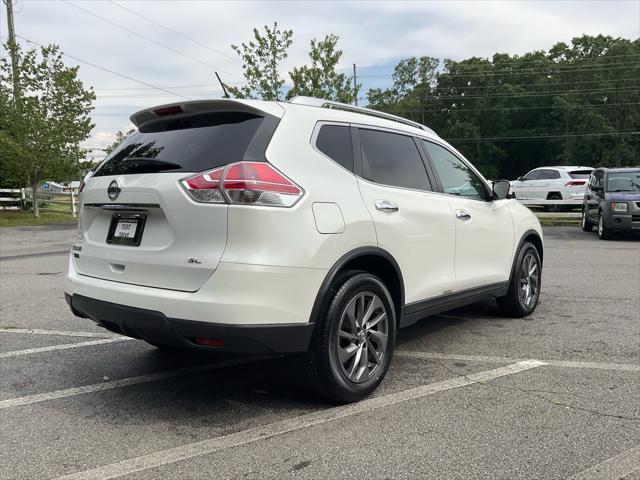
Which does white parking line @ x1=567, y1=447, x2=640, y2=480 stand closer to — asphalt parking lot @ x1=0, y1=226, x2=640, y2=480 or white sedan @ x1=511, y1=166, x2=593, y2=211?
asphalt parking lot @ x1=0, y1=226, x2=640, y2=480

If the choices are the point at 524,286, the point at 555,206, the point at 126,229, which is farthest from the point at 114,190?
the point at 555,206

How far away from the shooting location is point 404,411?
137 inches

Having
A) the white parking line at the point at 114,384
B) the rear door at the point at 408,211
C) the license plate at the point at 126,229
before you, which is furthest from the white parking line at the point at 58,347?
the rear door at the point at 408,211

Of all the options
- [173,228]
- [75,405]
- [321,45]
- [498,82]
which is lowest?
→ [75,405]

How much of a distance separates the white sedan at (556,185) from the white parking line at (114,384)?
69.1ft

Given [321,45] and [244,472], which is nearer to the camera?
[244,472]

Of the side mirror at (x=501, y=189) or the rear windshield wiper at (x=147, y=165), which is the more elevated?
the rear windshield wiper at (x=147, y=165)

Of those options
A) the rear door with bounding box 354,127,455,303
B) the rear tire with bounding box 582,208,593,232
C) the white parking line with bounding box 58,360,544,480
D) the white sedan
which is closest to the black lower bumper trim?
the white parking line with bounding box 58,360,544,480

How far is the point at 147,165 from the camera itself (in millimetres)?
3488

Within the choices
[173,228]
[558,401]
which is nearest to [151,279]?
[173,228]

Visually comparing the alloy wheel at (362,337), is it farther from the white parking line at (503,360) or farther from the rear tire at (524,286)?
the rear tire at (524,286)

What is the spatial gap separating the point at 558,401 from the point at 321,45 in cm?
2399

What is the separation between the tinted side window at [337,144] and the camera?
11.9 feet

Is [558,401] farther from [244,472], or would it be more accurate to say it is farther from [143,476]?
[143,476]
